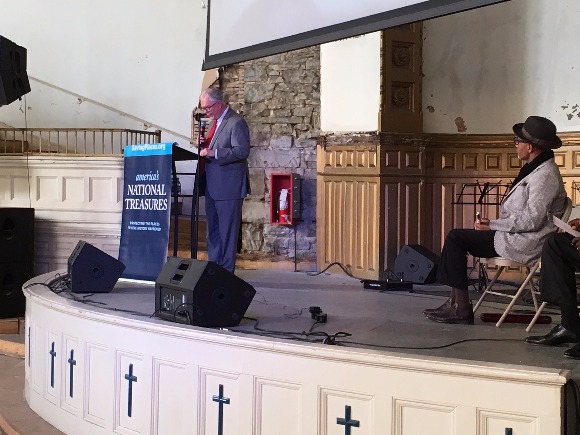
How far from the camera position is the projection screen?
443 cm

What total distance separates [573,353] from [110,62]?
882cm

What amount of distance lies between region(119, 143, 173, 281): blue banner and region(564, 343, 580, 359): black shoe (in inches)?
123

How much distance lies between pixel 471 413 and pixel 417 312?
1.93 m

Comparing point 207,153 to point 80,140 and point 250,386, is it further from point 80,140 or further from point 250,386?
point 80,140

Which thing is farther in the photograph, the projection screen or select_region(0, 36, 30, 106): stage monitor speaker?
select_region(0, 36, 30, 106): stage monitor speaker

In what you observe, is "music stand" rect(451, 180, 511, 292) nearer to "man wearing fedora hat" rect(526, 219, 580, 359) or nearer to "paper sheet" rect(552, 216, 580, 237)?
"paper sheet" rect(552, 216, 580, 237)

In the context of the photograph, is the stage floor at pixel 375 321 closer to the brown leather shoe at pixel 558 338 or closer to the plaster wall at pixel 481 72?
the brown leather shoe at pixel 558 338

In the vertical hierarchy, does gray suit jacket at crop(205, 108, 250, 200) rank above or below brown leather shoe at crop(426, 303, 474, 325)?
above

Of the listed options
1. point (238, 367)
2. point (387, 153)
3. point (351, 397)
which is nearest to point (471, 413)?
point (351, 397)

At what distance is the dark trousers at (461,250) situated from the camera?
15.0 feet

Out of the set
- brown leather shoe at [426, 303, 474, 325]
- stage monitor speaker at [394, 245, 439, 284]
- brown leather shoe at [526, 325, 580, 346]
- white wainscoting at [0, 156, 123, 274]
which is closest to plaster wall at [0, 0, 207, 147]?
white wainscoting at [0, 156, 123, 274]

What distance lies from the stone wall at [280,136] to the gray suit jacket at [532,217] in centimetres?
379

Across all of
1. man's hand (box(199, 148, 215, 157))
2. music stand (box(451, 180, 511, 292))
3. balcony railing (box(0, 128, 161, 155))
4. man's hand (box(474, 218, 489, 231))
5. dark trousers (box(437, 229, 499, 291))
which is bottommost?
dark trousers (box(437, 229, 499, 291))

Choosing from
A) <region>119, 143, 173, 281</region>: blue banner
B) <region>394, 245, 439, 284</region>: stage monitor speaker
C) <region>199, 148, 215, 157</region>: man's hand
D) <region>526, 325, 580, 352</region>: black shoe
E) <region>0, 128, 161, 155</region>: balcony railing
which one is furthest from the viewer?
<region>0, 128, 161, 155</region>: balcony railing
